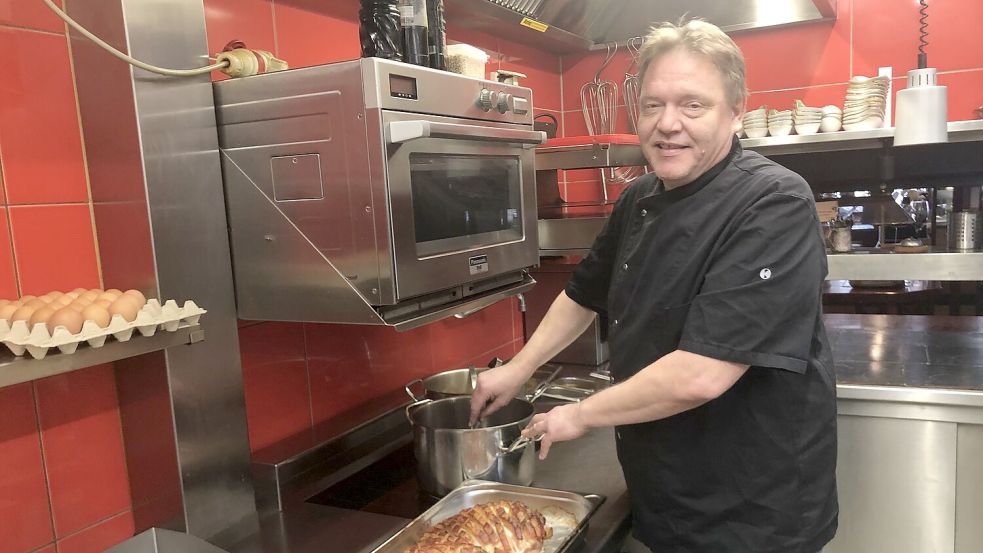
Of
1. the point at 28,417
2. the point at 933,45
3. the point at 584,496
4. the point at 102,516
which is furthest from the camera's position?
the point at 933,45

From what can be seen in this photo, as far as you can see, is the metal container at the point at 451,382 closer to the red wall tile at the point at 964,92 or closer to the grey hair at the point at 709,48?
the grey hair at the point at 709,48

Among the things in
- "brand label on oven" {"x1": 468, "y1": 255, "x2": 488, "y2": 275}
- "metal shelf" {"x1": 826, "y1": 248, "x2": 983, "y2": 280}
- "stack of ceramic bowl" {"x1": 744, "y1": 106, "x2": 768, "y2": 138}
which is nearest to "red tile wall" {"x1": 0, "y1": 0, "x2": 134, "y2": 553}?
"brand label on oven" {"x1": 468, "y1": 255, "x2": 488, "y2": 275}

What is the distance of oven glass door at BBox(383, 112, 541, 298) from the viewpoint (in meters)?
1.14

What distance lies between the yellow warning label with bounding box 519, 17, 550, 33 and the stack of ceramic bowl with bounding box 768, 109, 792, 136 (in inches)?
31.2

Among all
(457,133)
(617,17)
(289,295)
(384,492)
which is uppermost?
(617,17)

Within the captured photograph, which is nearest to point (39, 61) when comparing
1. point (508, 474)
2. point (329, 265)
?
point (329, 265)

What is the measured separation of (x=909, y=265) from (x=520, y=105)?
1.31 m

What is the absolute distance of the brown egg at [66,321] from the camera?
0.86 m

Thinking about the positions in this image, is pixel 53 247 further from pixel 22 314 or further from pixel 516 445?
pixel 516 445

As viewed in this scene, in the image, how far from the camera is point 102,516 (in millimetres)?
1159

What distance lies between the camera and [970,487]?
169 centimetres

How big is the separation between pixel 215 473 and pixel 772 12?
91.1 inches

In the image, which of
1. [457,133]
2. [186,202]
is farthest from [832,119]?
[186,202]

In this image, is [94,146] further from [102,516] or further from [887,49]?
[887,49]
